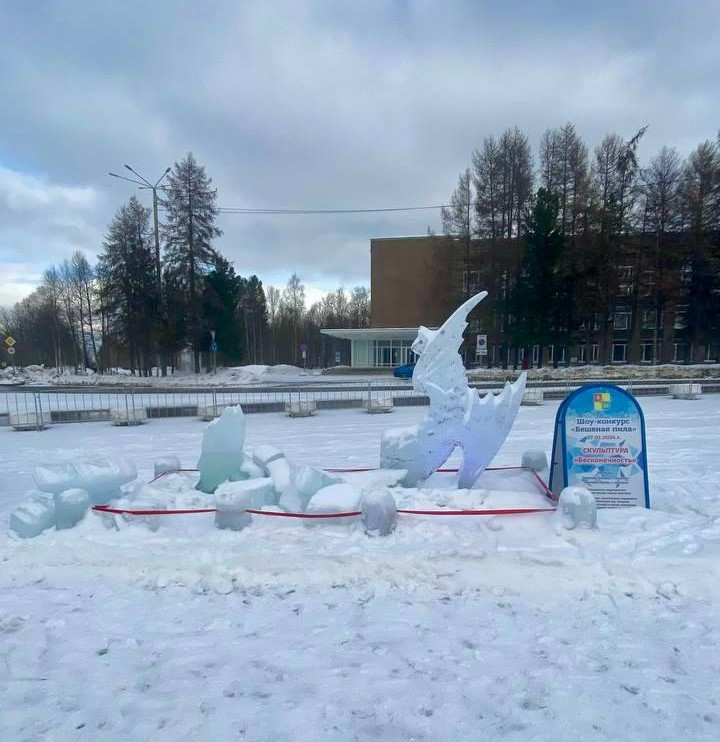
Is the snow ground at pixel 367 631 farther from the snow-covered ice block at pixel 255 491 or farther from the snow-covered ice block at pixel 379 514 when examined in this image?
the snow-covered ice block at pixel 255 491

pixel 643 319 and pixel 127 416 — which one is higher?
pixel 643 319

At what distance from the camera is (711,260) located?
34031 mm

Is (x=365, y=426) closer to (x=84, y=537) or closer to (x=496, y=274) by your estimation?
(x=84, y=537)

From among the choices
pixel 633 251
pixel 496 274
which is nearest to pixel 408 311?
pixel 496 274

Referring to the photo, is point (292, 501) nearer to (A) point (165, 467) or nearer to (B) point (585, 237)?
(A) point (165, 467)

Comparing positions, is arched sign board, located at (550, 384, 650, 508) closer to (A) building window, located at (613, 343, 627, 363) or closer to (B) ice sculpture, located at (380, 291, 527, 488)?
(B) ice sculpture, located at (380, 291, 527, 488)

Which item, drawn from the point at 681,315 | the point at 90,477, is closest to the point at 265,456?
the point at 90,477

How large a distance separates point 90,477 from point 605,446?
243 inches

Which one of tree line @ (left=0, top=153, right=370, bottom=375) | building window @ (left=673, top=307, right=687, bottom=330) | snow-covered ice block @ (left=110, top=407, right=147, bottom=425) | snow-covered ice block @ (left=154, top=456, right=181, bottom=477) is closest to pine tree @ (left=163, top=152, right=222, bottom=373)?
tree line @ (left=0, top=153, right=370, bottom=375)

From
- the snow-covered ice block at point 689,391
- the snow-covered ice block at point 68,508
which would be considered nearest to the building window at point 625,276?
the snow-covered ice block at point 689,391

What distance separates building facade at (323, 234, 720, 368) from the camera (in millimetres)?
33812

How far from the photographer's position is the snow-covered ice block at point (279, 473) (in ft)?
18.6

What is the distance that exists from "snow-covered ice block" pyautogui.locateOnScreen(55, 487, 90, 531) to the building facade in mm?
21998

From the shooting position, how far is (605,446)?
554 centimetres
